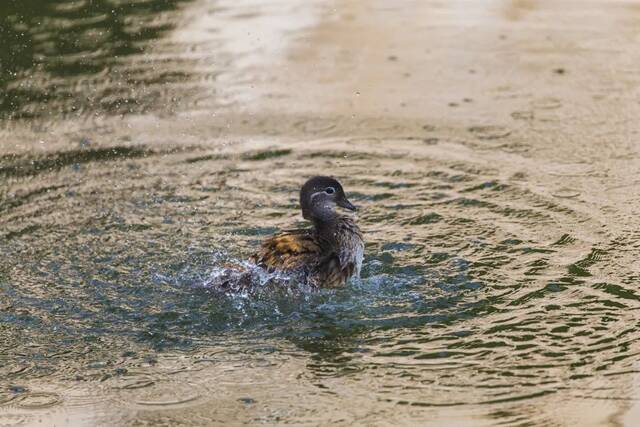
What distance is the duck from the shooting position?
28.3 feet

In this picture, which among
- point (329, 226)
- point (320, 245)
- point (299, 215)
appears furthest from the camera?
point (299, 215)

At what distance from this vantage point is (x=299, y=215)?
9.94m

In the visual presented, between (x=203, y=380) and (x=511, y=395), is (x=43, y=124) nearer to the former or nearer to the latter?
(x=203, y=380)

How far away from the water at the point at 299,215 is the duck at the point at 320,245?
0.49 feet

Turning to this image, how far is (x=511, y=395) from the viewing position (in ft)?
22.2

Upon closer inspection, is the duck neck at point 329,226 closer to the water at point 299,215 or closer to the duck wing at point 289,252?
the duck wing at point 289,252

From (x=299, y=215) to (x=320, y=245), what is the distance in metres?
1.08

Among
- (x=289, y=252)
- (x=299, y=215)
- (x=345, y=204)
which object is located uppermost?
(x=345, y=204)

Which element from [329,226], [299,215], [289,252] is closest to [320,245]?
[329,226]

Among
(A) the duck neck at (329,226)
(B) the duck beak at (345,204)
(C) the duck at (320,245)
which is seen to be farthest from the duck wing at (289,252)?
(B) the duck beak at (345,204)

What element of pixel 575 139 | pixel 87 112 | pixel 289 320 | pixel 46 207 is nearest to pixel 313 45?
pixel 87 112

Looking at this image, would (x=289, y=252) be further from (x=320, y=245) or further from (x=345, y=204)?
(x=345, y=204)

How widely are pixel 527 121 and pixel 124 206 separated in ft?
13.3

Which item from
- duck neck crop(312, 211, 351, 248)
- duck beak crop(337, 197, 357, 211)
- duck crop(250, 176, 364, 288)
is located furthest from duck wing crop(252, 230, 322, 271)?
duck beak crop(337, 197, 357, 211)
